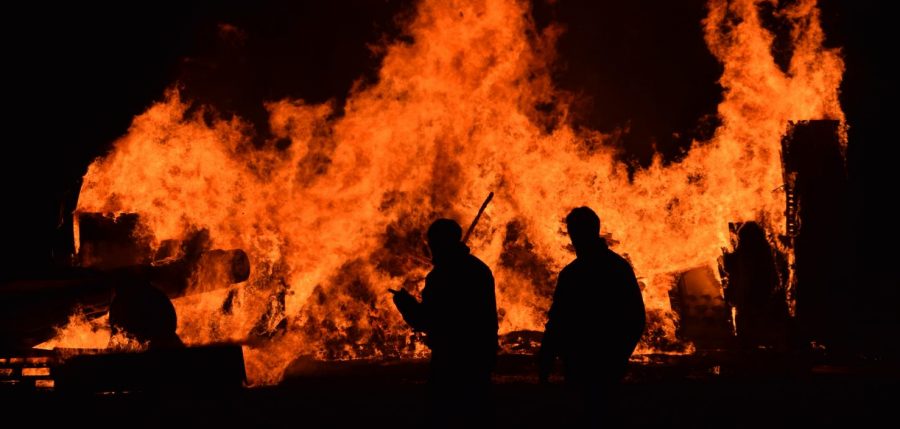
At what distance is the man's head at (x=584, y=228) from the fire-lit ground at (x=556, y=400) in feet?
5.04

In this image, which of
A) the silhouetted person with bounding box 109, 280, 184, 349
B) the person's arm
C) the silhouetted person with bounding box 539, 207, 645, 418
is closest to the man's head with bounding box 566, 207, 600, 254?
the silhouetted person with bounding box 539, 207, 645, 418

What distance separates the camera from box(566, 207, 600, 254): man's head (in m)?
4.08

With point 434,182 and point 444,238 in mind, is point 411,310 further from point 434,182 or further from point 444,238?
point 434,182

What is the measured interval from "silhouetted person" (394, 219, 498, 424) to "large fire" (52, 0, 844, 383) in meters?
3.52

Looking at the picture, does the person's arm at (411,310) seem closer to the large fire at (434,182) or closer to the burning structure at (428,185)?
the burning structure at (428,185)

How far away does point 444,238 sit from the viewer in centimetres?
414

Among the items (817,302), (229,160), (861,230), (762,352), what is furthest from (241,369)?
(861,230)

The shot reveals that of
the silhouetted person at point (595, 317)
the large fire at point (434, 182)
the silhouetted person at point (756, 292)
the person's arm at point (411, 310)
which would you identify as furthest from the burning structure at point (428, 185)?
the silhouetted person at point (595, 317)

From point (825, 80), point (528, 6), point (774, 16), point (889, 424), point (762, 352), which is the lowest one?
point (889, 424)

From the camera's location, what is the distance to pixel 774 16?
8.70 m

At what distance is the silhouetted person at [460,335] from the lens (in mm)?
A: 3938

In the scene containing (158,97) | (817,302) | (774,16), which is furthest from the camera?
(158,97)

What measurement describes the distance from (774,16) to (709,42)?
2.87ft

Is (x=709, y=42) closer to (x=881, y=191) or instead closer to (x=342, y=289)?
(x=881, y=191)
